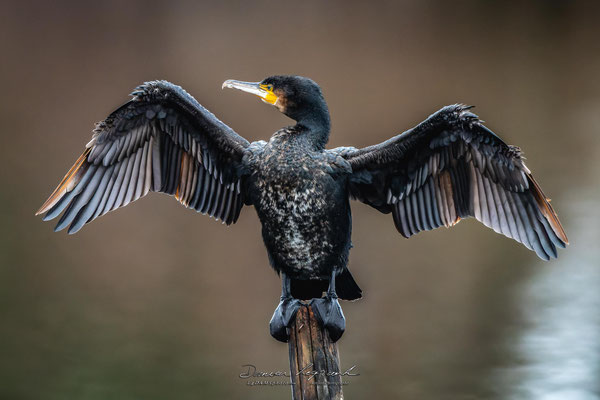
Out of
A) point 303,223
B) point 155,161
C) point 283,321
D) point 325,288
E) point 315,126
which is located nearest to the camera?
point 283,321

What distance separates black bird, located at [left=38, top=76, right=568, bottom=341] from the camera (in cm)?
334

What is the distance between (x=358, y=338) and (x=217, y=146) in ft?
10.0

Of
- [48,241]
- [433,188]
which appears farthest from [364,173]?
[48,241]

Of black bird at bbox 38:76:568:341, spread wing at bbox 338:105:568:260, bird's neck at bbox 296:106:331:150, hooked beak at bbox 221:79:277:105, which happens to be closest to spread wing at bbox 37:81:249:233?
black bird at bbox 38:76:568:341

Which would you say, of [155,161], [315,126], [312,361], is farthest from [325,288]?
[155,161]

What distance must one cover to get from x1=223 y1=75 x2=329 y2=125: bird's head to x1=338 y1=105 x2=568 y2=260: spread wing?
22 centimetres

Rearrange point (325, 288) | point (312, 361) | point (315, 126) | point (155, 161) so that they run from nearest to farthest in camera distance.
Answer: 1. point (312, 361)
2. point (315, 126)
3. point (325, 288)
4. point (155, 161)

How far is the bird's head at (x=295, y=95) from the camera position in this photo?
3.45 m

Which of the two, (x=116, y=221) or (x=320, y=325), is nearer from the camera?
(x=320, y=325)

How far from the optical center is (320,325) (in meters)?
3.20

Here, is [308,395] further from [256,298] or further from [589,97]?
[589,97]

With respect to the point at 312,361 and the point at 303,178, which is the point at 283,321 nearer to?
the point at 312,361

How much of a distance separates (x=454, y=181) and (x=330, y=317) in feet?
2.70

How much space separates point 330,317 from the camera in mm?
3201
